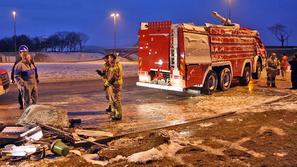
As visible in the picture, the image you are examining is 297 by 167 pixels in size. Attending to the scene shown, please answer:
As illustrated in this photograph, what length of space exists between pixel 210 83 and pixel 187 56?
2117 millimetres

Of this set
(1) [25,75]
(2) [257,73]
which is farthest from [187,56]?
(2) [257,73]

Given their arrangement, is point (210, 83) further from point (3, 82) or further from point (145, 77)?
point (3, 82)

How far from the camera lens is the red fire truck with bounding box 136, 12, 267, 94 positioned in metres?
11.9

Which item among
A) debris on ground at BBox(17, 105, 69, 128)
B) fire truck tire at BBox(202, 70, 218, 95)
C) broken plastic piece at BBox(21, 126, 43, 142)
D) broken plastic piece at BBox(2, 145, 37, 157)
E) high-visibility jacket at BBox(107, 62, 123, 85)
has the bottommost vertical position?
broken plastic piece at BBox(2, 145, 37, 157)

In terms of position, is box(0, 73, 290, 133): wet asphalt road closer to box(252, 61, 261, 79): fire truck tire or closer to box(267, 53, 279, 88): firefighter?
box(267, 53, 279, 88): firefighter

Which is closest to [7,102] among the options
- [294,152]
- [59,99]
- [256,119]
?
[59,99]

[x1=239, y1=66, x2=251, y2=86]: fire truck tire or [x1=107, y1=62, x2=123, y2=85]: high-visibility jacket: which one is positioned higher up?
[x1=107, y1=62, x2=123, y2=85]: high-visibility jacket

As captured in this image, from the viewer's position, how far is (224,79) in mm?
14422

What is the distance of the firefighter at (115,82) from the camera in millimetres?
8680

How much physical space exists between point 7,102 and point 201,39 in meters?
6.67

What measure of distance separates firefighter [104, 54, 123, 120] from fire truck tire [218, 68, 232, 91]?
249 inches

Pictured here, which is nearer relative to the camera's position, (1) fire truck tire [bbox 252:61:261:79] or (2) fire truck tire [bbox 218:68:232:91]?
(2) fire truck tire [bbox 218:68:232:91]

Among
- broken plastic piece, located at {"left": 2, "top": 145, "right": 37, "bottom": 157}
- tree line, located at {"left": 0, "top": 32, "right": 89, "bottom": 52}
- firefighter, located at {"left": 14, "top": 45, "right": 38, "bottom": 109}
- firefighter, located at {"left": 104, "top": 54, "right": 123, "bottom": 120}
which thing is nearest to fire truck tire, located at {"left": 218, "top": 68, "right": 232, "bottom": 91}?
firefighter, located at {"left": 104, "top": 54, "right": 123, "bottom": 120}

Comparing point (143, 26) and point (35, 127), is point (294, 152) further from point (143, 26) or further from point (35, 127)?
point (143, 26)
